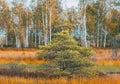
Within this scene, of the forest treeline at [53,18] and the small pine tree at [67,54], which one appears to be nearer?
the small pine tree at [67,54]

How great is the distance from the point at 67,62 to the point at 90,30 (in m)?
57.1

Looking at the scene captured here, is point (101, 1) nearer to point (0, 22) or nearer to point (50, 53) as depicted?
point (0, 22)

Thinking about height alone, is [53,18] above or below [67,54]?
above

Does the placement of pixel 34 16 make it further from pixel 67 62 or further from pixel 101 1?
pixel 67 62

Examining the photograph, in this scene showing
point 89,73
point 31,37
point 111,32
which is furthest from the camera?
point 31,37

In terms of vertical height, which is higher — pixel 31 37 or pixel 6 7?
pixel 6 7

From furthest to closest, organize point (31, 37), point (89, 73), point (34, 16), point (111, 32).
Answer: point (31, 37) < point (34, 16) < point (111, 32) < point (89, 73)

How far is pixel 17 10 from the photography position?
69188 mm

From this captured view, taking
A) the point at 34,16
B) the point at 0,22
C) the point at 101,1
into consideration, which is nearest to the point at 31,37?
the point at 34,16

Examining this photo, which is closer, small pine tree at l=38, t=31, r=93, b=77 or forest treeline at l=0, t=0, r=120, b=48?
small pine tree at l=38, t=31, r=93, b=77

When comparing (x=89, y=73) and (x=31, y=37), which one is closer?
(x=89, y=73)

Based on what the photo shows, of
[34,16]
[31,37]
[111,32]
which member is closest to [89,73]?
[111,32]

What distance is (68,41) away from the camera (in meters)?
15.8

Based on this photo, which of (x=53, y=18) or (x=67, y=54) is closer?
(x=67, y=54)
